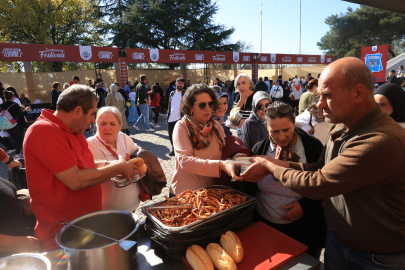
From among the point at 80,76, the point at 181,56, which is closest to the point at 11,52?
the point at 80,76

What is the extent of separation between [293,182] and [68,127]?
157cm

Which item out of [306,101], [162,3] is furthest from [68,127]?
[162,3]

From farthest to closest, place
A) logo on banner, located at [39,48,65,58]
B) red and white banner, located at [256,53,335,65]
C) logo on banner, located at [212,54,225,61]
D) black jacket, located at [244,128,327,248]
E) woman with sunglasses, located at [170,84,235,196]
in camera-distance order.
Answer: red and white banner, located at [256,53,335,65], logo on banner, located at [212,54,225,61], logo on banner, located at [39,48,65,58], woman with sunglasses, located at [170,84,235,196], black jacket, located at [244,128,327,248]

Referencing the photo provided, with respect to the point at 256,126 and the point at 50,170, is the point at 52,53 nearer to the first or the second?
the point at 256,126

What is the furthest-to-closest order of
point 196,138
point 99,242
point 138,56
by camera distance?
point 138,56, point 196,138, point 99,242

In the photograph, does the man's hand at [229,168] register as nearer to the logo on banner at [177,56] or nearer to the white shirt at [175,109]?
the white shirt at [175,109]

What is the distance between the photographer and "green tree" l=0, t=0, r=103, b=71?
23.9 metres

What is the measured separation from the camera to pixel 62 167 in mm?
1613

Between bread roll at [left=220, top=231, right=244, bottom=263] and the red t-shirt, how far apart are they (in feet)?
3.45

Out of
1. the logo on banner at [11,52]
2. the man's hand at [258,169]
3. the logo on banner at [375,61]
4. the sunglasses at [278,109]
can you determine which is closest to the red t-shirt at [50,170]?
the man's hand at [258,169]

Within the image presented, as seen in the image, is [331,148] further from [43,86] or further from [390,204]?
[43,86]

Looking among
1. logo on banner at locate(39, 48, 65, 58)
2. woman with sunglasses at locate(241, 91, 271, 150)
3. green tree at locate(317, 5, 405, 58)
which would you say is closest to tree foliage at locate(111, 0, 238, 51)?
logo on banner at locate(39, 48, 65, 58)

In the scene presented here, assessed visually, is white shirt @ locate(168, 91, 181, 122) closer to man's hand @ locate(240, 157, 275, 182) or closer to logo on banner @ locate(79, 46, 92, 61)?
man's hand @ locate(240, 157, 275, 182)

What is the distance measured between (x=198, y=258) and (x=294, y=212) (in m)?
0.96
